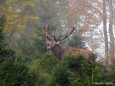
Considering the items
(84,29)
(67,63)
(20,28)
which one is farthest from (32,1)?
(67,63)

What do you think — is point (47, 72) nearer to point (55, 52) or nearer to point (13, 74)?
point (13, 74)

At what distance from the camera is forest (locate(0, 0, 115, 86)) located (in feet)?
25.2

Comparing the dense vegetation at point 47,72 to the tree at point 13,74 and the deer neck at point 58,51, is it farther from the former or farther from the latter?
the deer neck at point 58,51

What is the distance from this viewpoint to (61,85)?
Result: 8031 millimetres

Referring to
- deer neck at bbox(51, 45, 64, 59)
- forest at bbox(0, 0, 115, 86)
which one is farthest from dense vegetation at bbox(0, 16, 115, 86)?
deer neck at bbox(51, 45, 64, 59)

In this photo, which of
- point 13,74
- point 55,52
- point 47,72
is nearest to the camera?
point 13,74

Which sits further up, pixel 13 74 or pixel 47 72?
pixel 13 74

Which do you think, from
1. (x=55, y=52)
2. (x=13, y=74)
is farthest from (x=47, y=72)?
(x=55, y=52)

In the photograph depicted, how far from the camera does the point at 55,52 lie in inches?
504

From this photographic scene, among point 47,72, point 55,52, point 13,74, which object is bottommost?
point 47,72

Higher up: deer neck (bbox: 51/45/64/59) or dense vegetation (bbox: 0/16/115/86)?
deer neck (bbox: 51/45/64/59)

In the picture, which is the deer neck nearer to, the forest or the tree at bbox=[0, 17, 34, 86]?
the forest

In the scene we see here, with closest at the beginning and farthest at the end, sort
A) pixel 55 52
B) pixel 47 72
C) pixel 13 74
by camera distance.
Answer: pixel 13 74, pixel 47 72, pixel 55 52

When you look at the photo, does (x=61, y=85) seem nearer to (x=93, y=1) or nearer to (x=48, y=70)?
(x=48, y=70)
